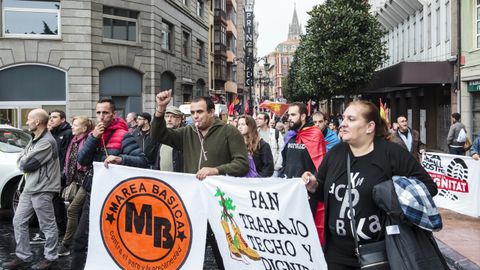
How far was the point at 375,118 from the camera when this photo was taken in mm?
3609

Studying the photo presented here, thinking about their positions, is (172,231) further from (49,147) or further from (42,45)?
(42,45)

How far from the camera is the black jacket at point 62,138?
8.04 meters

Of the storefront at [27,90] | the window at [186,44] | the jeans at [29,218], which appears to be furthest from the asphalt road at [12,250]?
the window at [186,44]

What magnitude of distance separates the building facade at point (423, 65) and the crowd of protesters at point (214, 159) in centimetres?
1574

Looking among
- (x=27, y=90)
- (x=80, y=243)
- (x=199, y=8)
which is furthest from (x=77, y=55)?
(x=80, y=243)

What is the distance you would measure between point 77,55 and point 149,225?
20707 mm

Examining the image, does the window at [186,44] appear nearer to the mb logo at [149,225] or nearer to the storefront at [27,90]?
the storefront at [27,90]

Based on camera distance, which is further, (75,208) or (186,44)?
(186,44)

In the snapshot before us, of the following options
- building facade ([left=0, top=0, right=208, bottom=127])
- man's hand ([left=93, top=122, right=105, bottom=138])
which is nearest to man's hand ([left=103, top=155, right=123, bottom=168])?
man's hand ([left=93, top=122, right=105, bottom=138])

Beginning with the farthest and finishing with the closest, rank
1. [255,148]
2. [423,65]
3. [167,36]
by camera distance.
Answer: [167,36] → [423,65] → [255,148]

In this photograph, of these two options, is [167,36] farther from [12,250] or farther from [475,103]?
[12,250]

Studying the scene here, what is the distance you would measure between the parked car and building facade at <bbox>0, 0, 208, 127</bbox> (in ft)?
47.8

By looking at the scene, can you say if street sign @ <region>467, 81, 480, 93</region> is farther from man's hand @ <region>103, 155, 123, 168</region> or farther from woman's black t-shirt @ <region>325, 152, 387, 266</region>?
woman's black t-shirt @ <region>325, 152, 387, 266</region>

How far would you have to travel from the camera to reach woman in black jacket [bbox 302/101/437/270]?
133 inches
